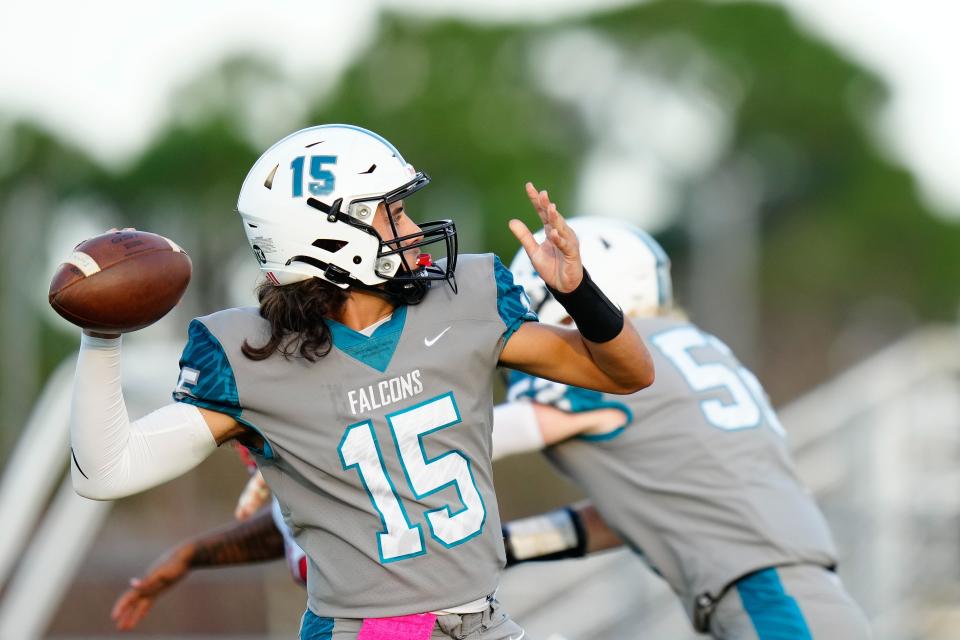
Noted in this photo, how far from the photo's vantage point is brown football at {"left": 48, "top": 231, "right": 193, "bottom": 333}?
2.78 m

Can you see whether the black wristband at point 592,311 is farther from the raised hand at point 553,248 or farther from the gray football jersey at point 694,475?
the gray football jersey at point 694,475

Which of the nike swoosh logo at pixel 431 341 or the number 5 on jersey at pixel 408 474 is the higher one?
the nike swoosh logo at pixel 431 341

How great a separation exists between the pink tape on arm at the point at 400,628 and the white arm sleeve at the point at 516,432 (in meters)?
0.94

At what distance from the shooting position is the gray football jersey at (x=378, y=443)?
9.66 ft

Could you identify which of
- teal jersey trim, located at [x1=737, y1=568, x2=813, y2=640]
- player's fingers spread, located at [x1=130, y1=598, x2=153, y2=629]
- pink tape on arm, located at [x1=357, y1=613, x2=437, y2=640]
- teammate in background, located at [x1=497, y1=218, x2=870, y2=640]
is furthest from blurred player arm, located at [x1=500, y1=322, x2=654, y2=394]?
player's fingers spread, located at [x1=130, y1=598, x2=153, y2=629]

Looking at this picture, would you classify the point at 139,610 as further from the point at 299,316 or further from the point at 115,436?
the point at 299,316

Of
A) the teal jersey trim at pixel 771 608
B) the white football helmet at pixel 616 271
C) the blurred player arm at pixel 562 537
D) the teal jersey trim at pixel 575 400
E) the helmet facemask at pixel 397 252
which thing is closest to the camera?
the helmet facemask at pixel 397 252

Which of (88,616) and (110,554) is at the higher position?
(88,616)

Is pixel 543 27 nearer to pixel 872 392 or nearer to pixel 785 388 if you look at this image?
pixel 785 388

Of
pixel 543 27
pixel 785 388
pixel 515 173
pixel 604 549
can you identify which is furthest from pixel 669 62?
pixel 604 549

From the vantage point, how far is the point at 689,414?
3.84 meters

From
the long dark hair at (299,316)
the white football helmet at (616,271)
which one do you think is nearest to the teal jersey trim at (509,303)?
the long dark hair at (299,316)

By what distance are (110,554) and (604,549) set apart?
9.73 m

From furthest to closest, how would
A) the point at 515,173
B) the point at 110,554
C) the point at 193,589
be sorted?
the point at 515,173, the point at 110,554, the point at 193,589
